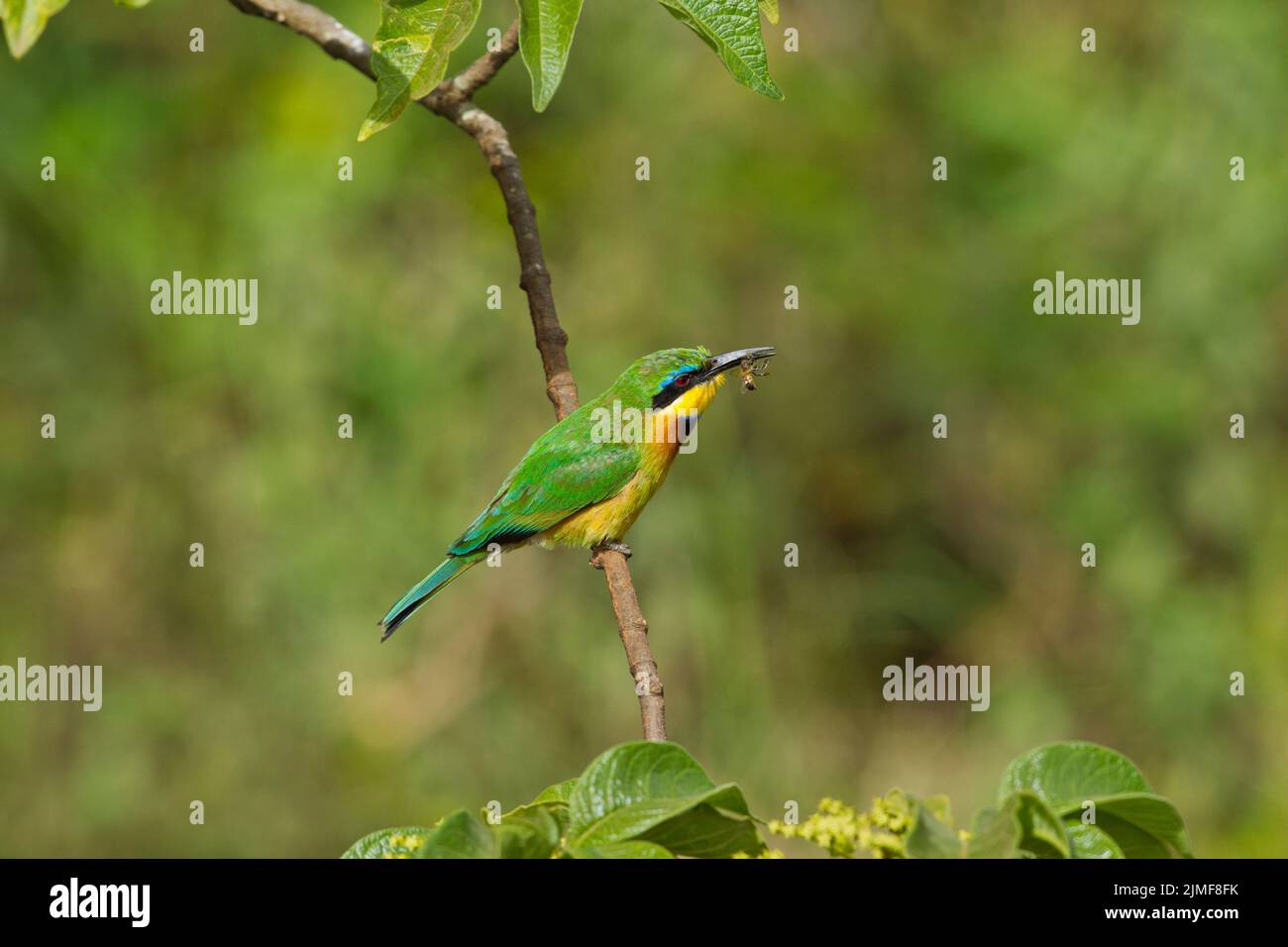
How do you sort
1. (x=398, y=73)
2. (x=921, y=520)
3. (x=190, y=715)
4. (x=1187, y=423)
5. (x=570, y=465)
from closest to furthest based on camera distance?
1. (x=398, y=73)
2. (x=570, y=465)
3. (x=190, y=715)
4. (x=1187, y=423)
5. (x=921, y=520)

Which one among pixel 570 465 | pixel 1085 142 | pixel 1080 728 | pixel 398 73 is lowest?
pixel 1080 728

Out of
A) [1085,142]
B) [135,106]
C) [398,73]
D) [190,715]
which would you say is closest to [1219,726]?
[1085,142]

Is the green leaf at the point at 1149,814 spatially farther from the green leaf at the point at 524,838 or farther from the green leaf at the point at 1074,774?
the green leaf at the point at 524,838

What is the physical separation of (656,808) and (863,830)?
21cm

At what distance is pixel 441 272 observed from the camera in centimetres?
587

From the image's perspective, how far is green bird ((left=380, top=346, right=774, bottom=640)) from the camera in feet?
12.6

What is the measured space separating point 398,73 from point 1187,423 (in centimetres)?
486

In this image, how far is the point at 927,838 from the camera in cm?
127

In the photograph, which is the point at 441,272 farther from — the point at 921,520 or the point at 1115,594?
the point at 1115,594

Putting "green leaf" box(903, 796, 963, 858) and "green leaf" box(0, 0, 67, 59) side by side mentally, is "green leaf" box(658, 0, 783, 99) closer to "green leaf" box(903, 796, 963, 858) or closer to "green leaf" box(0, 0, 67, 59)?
"green leaf" box(0, 0, 67, 59)

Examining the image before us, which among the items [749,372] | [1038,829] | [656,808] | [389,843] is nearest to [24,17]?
[389,843]

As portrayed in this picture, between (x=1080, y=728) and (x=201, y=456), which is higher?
(x=201, y=456)

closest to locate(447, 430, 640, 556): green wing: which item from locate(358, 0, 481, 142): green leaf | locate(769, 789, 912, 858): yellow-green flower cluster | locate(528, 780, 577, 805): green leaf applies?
locate(358, 0, 481, 142): green leaf

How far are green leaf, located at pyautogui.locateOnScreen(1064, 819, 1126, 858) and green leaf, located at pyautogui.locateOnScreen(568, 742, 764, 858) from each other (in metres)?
0.31
